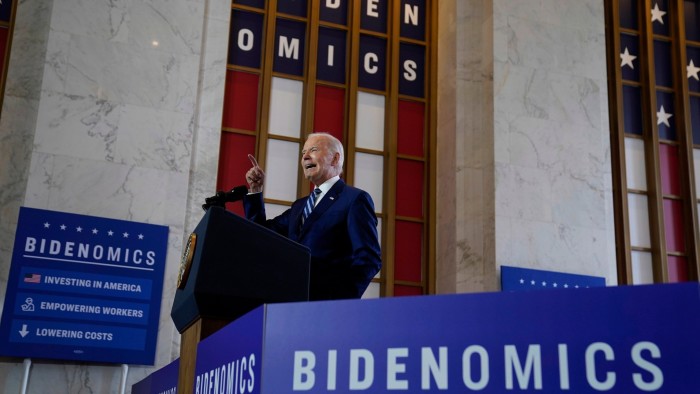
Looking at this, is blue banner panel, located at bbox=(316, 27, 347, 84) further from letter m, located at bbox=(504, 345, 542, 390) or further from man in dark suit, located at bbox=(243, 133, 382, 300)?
letter m, located at bbox=(504, 345, 542, 390)

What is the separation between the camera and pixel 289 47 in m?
8.14

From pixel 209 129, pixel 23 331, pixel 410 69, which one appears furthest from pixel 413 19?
pixel 23 331

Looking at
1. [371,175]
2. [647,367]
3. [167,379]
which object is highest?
[371,175]

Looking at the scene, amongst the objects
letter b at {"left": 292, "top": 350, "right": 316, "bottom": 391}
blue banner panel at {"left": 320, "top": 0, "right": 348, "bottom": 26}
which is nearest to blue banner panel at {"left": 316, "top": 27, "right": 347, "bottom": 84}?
blue banner panel at {"left": 320, "top": 0, "right": 348, "bottom": 26}

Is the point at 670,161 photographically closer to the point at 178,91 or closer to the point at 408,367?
the point at 178,91

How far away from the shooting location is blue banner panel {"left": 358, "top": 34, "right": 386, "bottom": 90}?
8.32 m

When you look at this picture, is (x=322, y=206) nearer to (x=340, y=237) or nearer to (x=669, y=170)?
(x=340, y=237)

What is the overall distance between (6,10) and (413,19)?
4040 mm

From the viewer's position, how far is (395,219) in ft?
26.5

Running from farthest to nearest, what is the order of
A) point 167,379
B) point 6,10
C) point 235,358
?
point 6,10
point 167,379
point 235,358

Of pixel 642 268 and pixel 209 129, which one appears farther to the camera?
pixel 642 268

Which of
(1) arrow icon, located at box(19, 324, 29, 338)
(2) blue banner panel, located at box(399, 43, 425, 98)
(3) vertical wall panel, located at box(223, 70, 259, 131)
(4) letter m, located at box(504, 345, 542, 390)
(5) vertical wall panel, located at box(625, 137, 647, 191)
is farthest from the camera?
(5) vertical wall panel, located at box(625, 137, 647, 191)

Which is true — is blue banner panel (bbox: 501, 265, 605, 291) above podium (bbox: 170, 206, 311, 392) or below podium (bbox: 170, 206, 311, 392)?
above

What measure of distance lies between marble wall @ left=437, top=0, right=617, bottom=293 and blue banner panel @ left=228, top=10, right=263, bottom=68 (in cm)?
196
